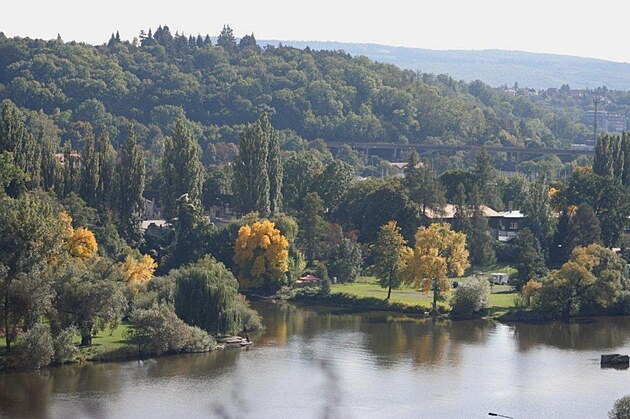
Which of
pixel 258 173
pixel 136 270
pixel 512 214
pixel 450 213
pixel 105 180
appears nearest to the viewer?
pixel 136 270

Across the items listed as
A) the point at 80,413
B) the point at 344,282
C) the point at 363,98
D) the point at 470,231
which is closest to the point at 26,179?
the point at 344,282

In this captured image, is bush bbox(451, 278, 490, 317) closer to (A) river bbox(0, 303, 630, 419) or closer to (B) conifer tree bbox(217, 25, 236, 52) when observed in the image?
(A) river bbox(0, 303, 630, 419)

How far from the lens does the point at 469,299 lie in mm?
58125

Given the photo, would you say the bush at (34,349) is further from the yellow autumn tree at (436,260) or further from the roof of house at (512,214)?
the roof of house at (512,214)

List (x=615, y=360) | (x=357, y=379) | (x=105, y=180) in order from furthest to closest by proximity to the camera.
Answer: (x=105, y=180) → (x=615, y=360) → (x=357, y=379)

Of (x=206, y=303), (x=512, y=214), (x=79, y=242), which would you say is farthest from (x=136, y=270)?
(x=512, y=214)

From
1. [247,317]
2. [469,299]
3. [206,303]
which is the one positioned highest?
[206,303]

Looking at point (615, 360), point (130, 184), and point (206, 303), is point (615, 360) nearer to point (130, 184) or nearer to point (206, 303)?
point (206, 303)

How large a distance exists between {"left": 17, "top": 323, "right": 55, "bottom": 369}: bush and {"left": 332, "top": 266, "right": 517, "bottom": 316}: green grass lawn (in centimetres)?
1803

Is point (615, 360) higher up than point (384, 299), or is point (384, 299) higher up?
point (384, 299)

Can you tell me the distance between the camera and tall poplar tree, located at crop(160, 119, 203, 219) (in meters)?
70.5

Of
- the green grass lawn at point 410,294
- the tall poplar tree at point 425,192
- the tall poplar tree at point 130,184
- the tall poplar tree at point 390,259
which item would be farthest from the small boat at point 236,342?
the tall poplar tree at point 425,192

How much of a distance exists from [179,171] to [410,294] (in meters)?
13.7

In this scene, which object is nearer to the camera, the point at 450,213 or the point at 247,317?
the point at 247,317
